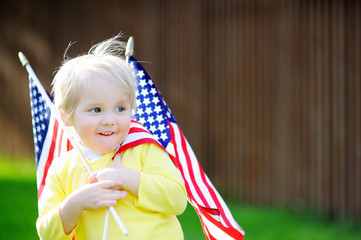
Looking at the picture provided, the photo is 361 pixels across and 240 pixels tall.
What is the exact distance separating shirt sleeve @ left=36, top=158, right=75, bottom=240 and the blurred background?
3.00 m

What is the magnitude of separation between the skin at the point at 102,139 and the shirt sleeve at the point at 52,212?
0.10 feet

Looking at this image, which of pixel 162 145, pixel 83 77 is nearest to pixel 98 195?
pixel 83 77

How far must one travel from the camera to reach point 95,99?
233 cm

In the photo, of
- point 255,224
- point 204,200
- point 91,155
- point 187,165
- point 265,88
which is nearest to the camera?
point 91,155

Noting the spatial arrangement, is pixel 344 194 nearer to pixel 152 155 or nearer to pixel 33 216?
pixel 33 216

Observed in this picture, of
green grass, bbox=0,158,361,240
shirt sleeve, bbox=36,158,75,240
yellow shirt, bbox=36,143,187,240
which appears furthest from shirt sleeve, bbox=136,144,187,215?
green grass, bbox=0,158,361,240

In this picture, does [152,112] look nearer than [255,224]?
Yes

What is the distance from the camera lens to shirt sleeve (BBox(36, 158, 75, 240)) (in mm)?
2320

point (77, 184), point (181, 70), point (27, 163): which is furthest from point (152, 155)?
point (27, 163)

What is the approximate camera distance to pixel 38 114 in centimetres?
320

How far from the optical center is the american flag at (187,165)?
2.96 metres

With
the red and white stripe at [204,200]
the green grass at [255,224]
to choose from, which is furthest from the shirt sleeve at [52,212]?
the green grass at [255,224]

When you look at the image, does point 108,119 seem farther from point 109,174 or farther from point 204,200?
point 204,200

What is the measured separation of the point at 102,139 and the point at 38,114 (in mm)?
958
